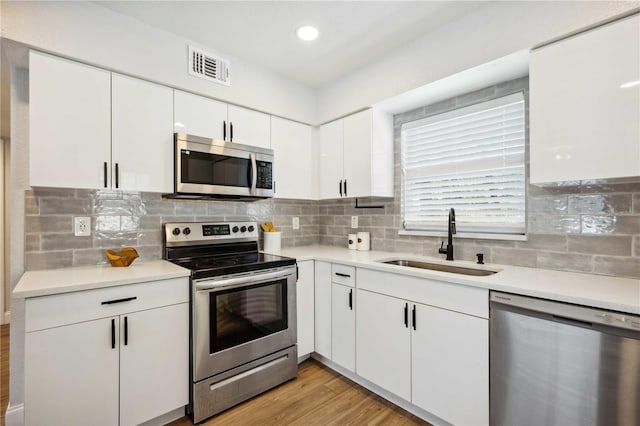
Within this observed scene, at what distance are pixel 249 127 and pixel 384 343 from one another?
1.96 meters

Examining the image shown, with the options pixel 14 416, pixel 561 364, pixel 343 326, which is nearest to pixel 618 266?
pixel 561 364

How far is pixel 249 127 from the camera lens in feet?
8.35

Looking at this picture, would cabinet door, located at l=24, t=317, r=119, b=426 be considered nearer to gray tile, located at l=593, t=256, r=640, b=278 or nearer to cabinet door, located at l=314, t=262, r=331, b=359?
cabinet door, located at l=314, t=262, r=331, b=359

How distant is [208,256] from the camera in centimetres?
247

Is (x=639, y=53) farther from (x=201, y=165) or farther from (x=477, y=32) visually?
(x=201, y=165)

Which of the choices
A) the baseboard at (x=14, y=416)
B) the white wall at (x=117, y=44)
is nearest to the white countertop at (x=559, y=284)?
the white wall at (x=117, y=44)

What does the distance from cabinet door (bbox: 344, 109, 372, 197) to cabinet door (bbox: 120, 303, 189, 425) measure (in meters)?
1.61

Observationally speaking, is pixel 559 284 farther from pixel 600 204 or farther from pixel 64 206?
pixel 64 206

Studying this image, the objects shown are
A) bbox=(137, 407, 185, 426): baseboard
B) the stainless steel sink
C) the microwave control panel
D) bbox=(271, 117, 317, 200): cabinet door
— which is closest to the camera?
bbox=(137, 407, 185, 426): baseboard

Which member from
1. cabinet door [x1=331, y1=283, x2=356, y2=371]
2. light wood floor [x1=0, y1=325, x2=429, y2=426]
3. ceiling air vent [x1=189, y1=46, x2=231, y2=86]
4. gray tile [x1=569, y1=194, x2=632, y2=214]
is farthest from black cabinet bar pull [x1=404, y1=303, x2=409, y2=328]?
ceiling air vent [x1=189, y1=46, x2=231, y2=86]

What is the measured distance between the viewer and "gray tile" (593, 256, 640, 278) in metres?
1.58

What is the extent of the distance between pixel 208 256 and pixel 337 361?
4.33 ft

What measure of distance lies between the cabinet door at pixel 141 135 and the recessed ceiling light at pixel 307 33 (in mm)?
986

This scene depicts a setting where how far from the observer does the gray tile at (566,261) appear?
172 centimetres
